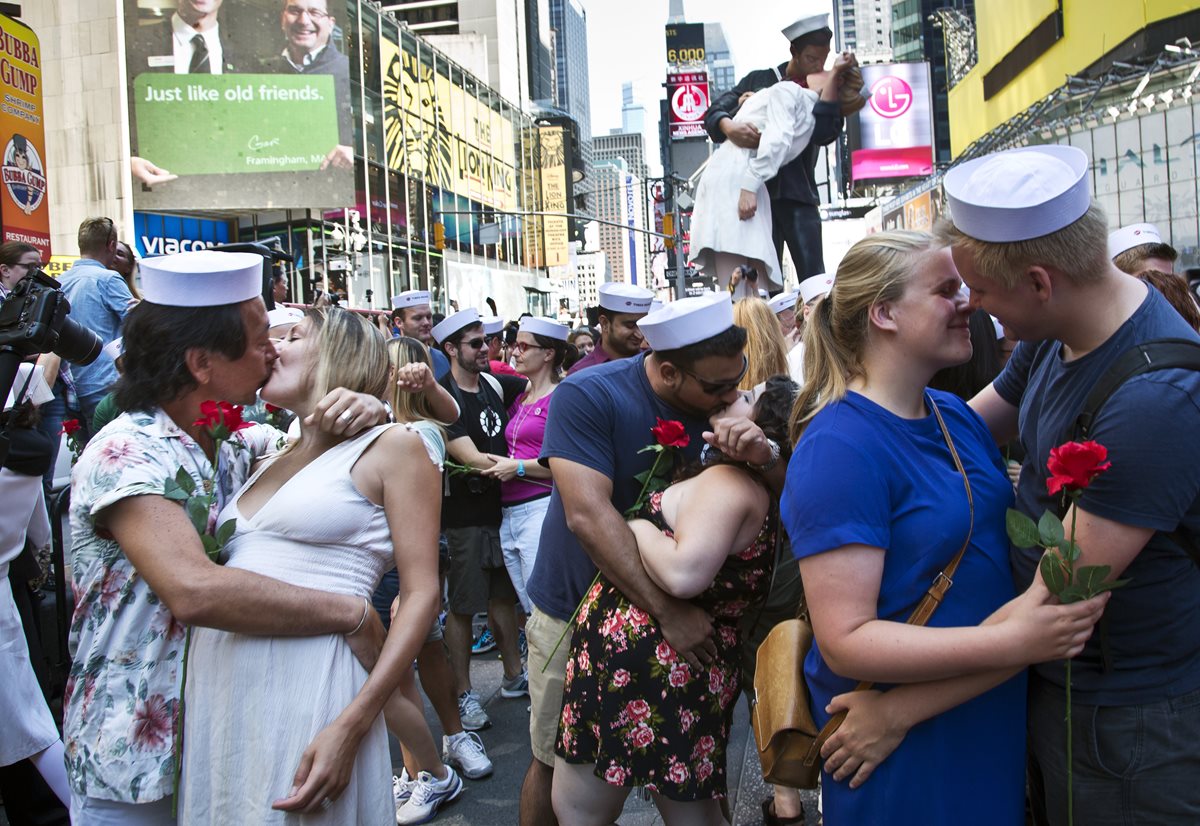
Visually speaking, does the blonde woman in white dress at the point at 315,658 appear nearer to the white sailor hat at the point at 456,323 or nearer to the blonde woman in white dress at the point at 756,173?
the blonde woman in white dress at the point at 756,173

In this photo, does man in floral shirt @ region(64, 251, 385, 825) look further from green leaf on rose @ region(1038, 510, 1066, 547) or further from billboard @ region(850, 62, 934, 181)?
billboard @ region(850, 62, 934, 181)

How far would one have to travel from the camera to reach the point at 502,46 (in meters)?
80.9

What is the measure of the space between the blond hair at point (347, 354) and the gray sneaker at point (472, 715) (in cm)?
323

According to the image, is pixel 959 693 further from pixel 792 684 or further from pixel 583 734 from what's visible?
pixel 583 734

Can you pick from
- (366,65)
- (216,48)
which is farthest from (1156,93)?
(366,65)

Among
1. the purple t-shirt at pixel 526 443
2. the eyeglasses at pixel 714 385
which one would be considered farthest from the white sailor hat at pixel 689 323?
the purple t-shirt at pixel 526 443

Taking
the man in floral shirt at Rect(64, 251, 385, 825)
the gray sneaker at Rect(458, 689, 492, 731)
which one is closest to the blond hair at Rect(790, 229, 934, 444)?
the man in floral shirt at Rect(64, 251, 385, 825)

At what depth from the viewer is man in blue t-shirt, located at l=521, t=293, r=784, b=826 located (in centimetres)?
283

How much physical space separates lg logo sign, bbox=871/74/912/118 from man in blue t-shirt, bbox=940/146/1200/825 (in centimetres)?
5335

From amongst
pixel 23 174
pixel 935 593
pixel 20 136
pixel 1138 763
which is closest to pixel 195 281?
pixel 935 593

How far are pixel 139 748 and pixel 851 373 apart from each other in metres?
1.94

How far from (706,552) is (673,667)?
14.7 inches

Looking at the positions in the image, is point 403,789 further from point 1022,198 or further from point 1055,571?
point 1022,198

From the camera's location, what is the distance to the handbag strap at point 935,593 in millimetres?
2078
